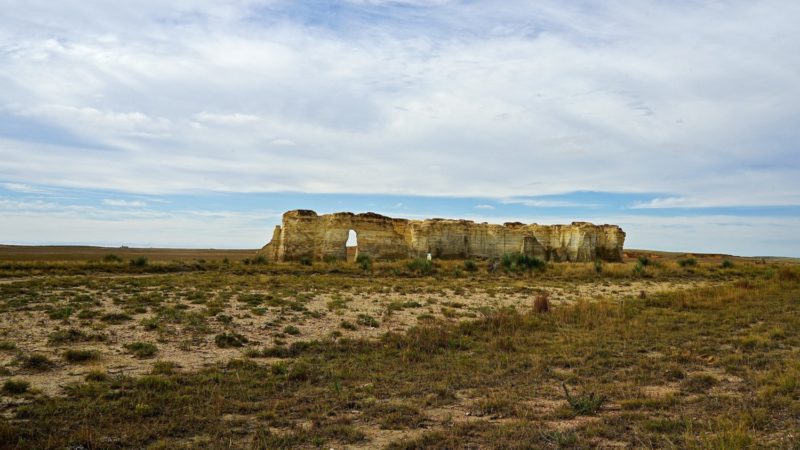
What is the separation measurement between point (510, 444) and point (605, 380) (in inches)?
125

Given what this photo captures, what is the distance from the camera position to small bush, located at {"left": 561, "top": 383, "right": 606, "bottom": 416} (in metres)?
6.00

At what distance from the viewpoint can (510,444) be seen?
500 centimetres

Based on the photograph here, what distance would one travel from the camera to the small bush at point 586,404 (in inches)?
236

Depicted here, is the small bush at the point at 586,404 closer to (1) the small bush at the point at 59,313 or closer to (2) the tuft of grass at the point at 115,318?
(2) the tuft of grass at the point at 115,318

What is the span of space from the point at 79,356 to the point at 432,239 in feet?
114

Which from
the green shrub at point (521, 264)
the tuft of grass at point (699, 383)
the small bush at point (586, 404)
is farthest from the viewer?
the green shrub at point (521, 264)

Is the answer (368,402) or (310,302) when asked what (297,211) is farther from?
(368,402)

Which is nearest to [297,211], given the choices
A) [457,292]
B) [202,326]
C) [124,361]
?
[457,292]

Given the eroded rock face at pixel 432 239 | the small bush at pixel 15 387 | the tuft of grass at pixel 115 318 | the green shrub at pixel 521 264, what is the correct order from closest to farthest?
the small bush at pixel 15 387 < the tuft of grass at pixel 115 318 < the green shrub at pixel 521 264 < the eroded rock face at pixel 432 239

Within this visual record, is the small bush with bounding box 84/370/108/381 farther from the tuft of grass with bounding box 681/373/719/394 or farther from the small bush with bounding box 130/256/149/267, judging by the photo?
the small bush with bounding box 130/256/149/267

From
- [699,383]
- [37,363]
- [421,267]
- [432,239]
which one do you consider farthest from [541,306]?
[432,239]

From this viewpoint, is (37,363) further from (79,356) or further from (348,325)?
(348,325)

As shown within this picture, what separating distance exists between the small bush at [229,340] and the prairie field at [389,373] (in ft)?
0.14

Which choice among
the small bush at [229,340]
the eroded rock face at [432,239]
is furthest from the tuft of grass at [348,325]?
the eroded rock face at [432,239]
